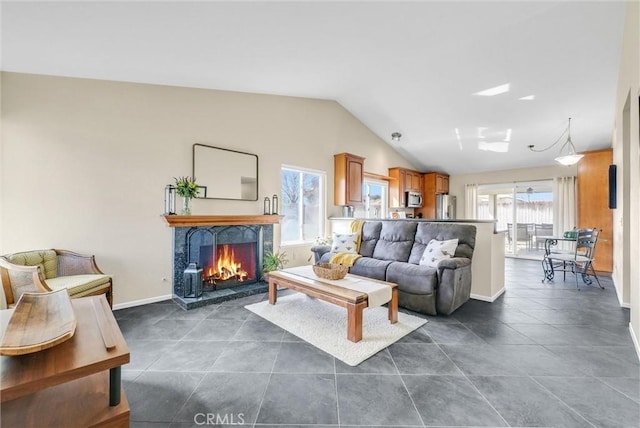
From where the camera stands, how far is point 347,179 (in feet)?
17.8

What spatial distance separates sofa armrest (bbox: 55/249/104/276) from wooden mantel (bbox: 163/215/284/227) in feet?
2.84

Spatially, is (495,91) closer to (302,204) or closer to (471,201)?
(302,204)

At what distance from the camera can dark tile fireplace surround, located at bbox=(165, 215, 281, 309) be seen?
11.7 ft

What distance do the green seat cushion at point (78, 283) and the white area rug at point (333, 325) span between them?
61.2 inches

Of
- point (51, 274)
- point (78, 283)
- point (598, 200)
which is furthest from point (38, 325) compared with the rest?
point (598, 200)

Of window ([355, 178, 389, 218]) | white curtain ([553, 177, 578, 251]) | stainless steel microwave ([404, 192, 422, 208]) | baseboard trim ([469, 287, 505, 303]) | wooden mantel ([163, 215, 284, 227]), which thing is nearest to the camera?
wooden mantel ([163, 215, 284, 227])

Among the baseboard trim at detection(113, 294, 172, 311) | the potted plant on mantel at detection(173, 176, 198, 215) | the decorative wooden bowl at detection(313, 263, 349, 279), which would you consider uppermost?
the potted plant on mantel at detection(173, 176, 198, 215)

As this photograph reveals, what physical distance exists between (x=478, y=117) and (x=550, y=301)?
332 centimetres

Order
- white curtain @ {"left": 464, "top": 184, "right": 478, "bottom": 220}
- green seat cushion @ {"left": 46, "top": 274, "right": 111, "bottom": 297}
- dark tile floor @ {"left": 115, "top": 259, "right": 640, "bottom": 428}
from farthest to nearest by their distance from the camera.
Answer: white curtain @ {"left": 464, "top": 184, "right": 478, "bottom": 220} → green seat cushion @ {"left": 46, "top": 274, "right": 111, "bottom": 297} → dark tile floor @ {"left": 115, "top": 259, "right": 640, "bottom": 428}

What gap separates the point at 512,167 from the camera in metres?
7.12

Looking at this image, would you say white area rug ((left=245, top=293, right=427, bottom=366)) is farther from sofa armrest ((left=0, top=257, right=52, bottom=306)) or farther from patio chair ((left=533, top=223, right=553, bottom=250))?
patio chair ((left=533, top=223, right=553, bottom=250))

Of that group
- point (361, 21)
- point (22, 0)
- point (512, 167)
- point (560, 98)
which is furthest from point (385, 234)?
point (512, 167)

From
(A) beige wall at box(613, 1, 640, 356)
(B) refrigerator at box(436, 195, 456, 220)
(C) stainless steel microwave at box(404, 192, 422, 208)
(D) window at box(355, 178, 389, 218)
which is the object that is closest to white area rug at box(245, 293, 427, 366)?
(A) beige wall at box(613, 1, 640, 356)

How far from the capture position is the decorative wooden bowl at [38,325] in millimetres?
1136
